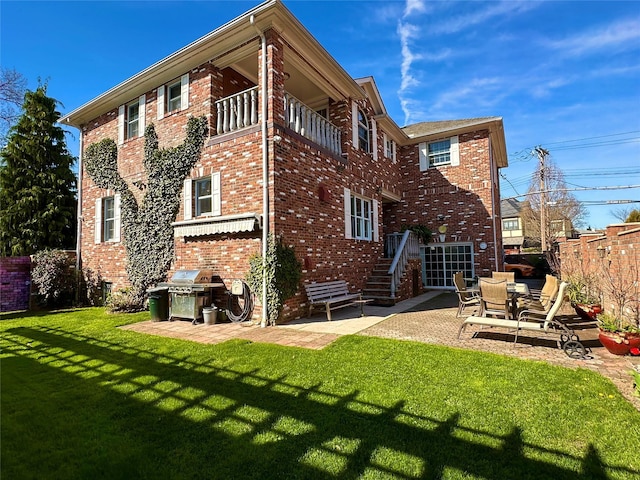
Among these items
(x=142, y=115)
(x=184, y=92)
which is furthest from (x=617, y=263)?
(x=142, y=115)

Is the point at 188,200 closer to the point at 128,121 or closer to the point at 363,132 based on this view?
the point at 128,121

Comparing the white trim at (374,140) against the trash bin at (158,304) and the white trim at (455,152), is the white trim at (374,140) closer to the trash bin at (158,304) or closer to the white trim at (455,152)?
the white trim at (455,152)

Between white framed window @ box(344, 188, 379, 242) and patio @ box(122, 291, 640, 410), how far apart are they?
3.15 m

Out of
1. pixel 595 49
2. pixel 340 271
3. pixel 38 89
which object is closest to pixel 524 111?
pixel 595 49

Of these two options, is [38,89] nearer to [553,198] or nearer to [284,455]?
[284,455]

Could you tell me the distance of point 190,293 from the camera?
27.3ft

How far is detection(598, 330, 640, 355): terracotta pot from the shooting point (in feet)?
16.6

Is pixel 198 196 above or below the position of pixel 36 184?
below

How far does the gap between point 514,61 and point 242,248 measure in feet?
29.9

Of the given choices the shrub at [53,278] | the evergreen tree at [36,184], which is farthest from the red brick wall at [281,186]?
the evergreen tree at [36,184]

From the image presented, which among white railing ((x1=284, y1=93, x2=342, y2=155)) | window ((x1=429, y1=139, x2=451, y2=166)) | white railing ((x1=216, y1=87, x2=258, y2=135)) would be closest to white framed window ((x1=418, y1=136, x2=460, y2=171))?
window ((x1=429, y1=139, x2=451, y2=166))

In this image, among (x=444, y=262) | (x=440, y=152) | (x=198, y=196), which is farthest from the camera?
(x=440, y=152)

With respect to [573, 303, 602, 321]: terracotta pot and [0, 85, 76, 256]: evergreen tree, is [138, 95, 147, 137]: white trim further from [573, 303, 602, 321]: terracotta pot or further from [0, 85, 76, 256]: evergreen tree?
[573, 303, 602, 321]: terracotta pot

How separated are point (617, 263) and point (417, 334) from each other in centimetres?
437
